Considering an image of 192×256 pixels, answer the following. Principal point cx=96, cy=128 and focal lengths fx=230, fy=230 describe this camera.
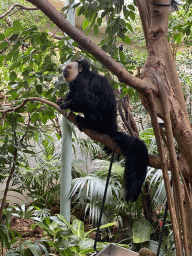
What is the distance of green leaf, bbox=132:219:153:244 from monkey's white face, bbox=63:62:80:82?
1166 millimetres

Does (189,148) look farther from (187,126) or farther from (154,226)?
(154,226)

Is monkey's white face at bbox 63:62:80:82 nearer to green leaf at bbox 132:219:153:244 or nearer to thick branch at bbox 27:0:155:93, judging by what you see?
thick branch at bbox 27:0:155:93

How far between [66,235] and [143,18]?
1266 millimetres

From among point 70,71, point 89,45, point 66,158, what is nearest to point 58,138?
point 66,158

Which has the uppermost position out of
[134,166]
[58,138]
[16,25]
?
[16,25]

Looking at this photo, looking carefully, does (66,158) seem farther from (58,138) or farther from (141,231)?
(141,231)

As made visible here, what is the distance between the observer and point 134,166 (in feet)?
2.32

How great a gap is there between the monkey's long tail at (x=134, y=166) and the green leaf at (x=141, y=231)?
3.51 feet

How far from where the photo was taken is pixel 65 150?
1703mm

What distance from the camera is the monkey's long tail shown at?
693 mm

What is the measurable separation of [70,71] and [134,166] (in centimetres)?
69

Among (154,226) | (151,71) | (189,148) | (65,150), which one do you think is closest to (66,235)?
(65,150)

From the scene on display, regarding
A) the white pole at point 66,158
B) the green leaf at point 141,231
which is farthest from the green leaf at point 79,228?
the green leaf at point 141,231

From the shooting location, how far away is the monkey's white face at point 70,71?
1178 millimetres
